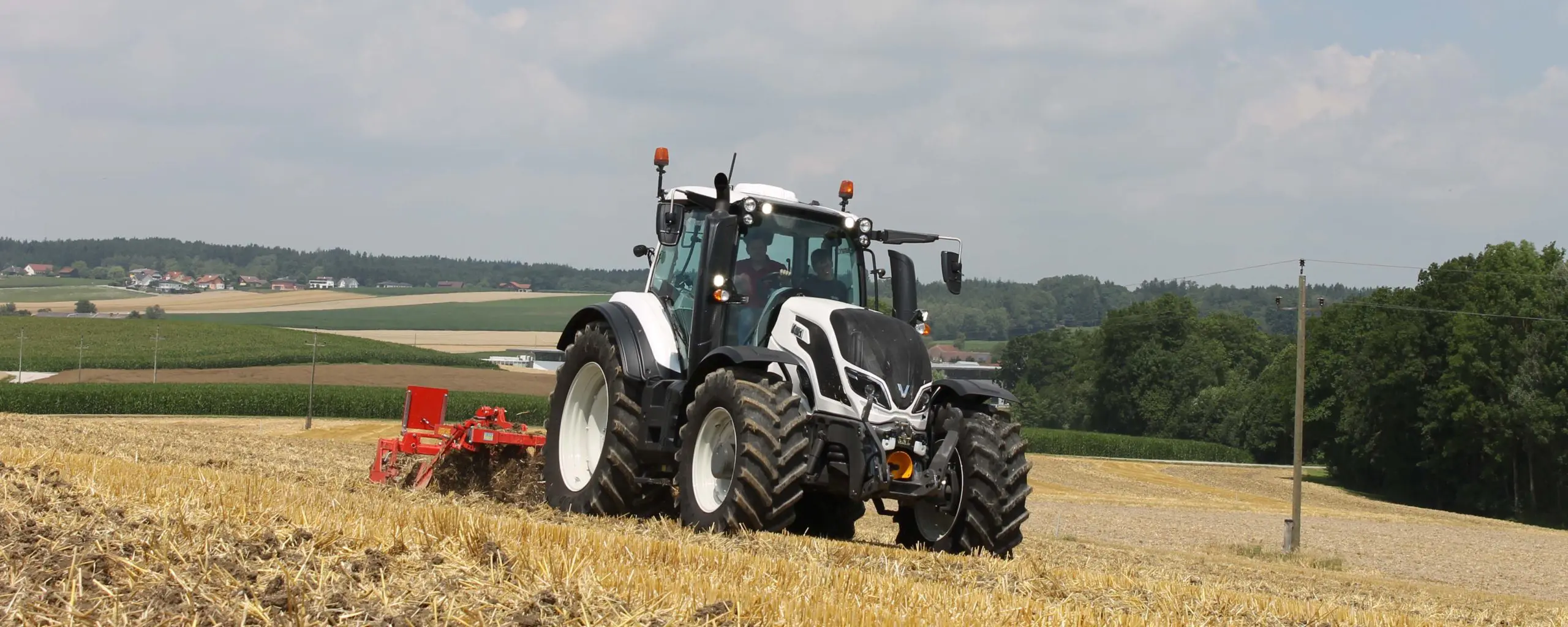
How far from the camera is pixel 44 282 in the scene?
453 feet

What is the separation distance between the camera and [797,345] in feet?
30.6

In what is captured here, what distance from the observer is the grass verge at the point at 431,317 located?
105875 millimetres

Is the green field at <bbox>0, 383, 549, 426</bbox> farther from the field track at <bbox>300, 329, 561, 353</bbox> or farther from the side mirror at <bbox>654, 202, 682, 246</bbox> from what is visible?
the side mirror at <bbox>654, 202, 682, 246</bbox>

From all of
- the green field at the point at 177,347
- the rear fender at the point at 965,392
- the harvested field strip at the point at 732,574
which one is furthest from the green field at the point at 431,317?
the harvested field strip at the point at 732,574

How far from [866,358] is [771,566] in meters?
3.27

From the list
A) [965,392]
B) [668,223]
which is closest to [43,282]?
[668,223]

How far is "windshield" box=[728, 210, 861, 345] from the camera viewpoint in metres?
9.85

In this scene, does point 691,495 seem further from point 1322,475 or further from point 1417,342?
point 1322,475

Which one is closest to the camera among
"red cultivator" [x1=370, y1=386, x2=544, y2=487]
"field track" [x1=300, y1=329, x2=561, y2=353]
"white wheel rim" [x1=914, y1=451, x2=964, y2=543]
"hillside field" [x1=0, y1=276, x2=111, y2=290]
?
"white wheel rim" [x1=914, y1=451, x2=964, y2=543]

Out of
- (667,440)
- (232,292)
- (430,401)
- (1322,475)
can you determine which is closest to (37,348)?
(232,292)

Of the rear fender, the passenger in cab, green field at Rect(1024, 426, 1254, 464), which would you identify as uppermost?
the passenger in cab

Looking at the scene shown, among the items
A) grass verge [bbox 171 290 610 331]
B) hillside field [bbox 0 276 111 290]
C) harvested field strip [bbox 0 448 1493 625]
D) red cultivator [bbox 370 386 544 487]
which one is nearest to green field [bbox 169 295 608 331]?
grass verge [bbox 171 290 610 331]

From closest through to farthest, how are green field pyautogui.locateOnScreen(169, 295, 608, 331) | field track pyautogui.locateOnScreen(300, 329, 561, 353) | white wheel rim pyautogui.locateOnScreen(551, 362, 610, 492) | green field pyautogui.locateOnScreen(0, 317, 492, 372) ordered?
white wheel rim pyautogui.locateOnScreen(551, 362, 610, 492)
green field pyautogui.locateOnScreen(0, 317, 492, 372)
field track pyautogui.locateOnScreen(300, 329, 561, 353)
green field pyautogui.locateOnScreen(169, 295, 608, 331)

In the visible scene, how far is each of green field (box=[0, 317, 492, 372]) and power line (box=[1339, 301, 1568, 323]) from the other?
161 ft
